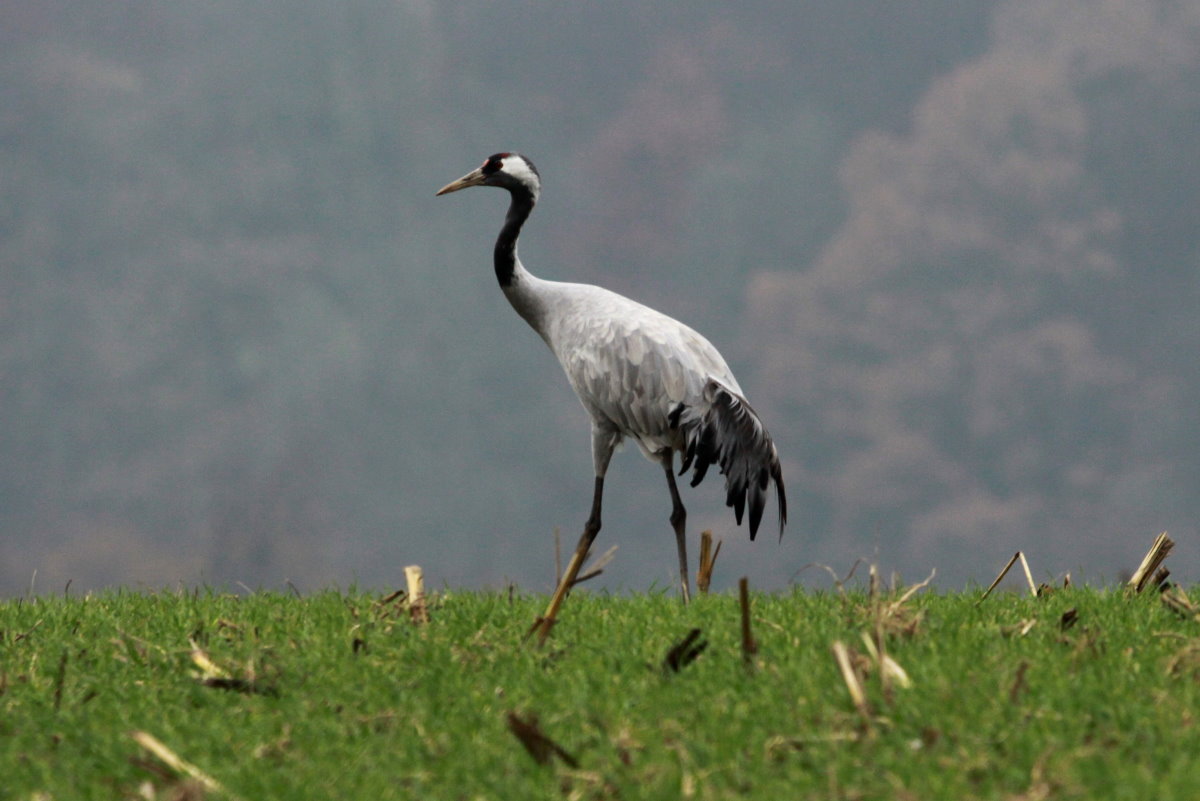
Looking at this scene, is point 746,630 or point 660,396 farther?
point 660,396

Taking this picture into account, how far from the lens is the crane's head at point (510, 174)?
9.11 m

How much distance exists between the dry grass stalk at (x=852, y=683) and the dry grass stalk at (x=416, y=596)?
238cm

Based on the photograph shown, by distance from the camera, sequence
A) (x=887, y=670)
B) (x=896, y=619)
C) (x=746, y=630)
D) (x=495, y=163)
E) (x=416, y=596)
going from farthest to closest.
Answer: (x=495, y=163) < (x=416, y=596) < (x=896, y=619) < (x=746, y=630) < (x=887, y=670)

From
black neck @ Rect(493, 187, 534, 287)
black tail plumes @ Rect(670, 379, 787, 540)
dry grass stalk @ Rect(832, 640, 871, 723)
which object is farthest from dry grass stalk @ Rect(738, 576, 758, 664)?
black neck @ Rect(493, 187, 534, 287)

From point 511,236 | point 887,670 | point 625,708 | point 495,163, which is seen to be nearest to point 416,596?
point 625,708

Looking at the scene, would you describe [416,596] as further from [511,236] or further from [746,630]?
[511,236]

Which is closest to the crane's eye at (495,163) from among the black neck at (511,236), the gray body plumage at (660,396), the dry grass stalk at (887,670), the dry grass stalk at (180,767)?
the black neck at (511,236)

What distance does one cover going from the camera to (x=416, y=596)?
6086 millimetres

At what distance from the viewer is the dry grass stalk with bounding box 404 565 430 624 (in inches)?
233

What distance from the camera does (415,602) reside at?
6016mm

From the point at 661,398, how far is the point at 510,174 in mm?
2366

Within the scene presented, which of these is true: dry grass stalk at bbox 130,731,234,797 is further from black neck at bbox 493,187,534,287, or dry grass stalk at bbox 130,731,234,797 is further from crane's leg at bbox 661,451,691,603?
black neck at bbox 493,187,534,287

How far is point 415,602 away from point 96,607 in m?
2.53

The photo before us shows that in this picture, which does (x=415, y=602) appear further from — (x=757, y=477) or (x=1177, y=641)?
(x=1177, y=641)
